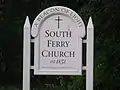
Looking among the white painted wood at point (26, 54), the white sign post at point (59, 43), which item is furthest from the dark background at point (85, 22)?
the white painted wood at point (26, 54)

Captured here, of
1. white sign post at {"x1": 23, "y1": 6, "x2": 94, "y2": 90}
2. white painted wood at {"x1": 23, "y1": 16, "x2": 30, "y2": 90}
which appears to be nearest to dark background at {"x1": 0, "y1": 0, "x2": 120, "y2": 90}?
white sign post at {"x1": 23, "y1": 6, "x2": 94, "y2": 90}

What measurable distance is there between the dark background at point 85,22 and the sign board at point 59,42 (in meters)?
1.80

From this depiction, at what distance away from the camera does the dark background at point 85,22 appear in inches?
247

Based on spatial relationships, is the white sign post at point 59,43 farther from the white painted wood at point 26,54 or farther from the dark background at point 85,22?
the dark background at point 85,22

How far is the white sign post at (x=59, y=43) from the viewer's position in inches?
176

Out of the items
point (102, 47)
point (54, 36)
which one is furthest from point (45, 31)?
point (102, 47)

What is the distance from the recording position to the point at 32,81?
24.1ft

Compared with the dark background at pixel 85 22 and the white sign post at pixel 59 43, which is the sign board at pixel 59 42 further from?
the dark background at pixel 85 22

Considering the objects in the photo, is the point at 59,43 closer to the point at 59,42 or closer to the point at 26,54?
the point at 59,42

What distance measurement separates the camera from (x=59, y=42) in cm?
446

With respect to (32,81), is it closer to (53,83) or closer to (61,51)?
(53,83)

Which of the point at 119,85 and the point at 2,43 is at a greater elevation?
the point at 2,43

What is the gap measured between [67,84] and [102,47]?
3.13 ft

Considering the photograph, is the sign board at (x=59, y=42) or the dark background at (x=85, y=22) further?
the dark background at (x=85, y=22)
